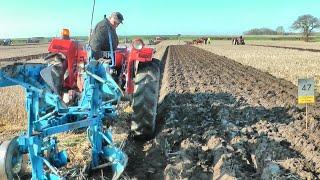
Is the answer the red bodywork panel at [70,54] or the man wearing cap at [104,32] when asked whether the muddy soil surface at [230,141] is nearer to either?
the red bodywork panel at [70,54]

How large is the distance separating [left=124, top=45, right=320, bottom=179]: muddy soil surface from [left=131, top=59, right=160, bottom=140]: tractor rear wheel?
23cm

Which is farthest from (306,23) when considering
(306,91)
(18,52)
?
(306,91)

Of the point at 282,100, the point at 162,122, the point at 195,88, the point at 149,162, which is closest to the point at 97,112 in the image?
the point at 149,162

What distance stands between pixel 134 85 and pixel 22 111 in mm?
3975

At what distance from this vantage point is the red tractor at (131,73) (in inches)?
296

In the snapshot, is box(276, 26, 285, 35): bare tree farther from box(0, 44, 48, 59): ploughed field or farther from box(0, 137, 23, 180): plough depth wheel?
box(0, 137, 23, 180): plough depth wheel

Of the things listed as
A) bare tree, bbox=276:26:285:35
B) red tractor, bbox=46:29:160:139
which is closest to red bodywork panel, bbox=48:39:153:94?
red tractor, bbox=46:29:160:139

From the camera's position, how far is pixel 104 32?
7.59 m

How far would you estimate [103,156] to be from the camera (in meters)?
6.27

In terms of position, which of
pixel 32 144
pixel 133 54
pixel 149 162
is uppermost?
pixel 133 54

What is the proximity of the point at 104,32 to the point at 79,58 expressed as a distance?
718mm

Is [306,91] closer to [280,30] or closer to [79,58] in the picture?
[79,58]

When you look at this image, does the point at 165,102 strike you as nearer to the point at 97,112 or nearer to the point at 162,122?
the point at 162,122

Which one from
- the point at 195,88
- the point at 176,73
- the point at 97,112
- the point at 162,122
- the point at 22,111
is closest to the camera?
the point at 97,112
